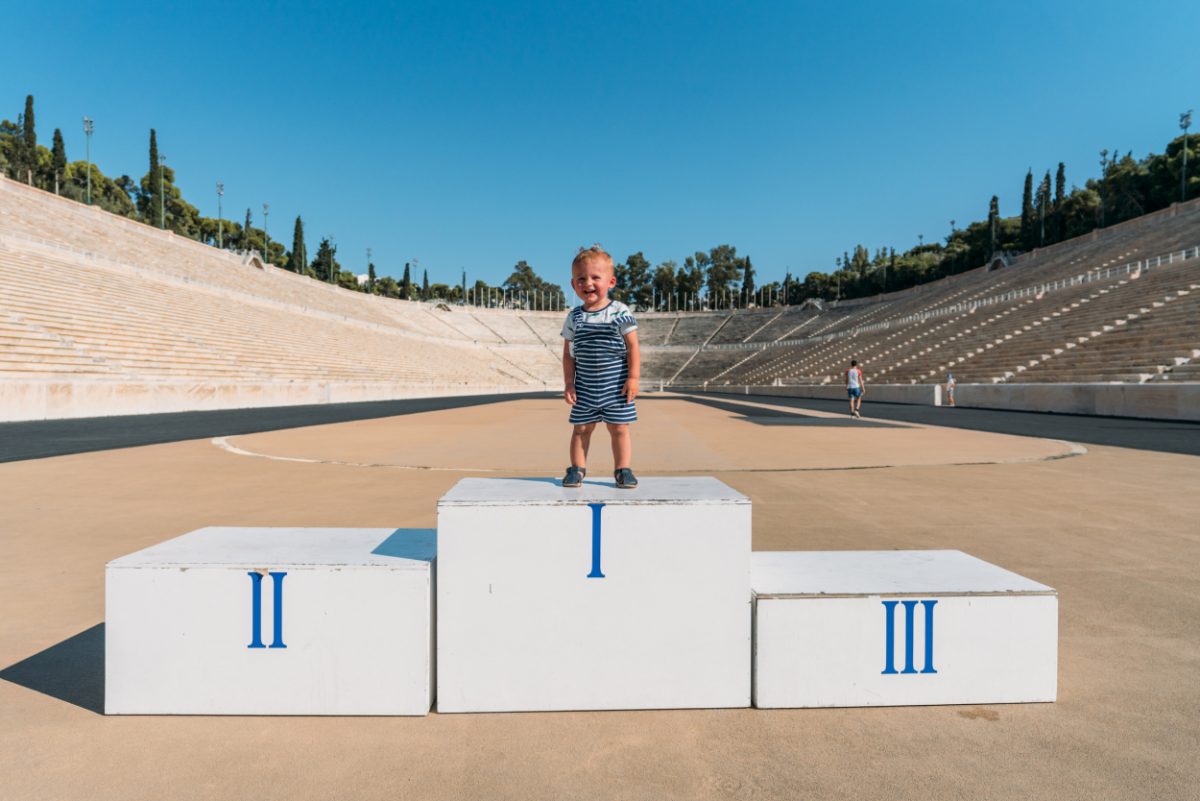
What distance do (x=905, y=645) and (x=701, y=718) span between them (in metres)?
0.91

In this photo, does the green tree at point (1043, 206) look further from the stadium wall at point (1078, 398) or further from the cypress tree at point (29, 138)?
the cypress tree at point (29, 138)

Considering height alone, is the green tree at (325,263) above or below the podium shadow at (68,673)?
above

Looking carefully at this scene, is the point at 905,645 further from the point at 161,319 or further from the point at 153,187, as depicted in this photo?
the point at 153,187

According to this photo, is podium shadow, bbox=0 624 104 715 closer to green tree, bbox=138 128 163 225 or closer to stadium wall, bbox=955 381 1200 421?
stadium wall, bbox=955 381 1200 421

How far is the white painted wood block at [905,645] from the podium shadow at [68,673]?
2754 millimetres

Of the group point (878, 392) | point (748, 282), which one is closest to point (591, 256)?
point (878, 392)

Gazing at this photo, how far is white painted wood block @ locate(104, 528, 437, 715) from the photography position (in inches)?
99.0

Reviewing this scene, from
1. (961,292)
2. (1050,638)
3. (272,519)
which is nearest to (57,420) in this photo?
(272,519)

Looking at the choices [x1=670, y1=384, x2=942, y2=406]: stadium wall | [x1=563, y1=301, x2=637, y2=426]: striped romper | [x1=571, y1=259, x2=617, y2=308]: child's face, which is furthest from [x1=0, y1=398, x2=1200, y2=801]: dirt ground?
[x1=670, y1=384, x2=942, y2=406]: stadium wall

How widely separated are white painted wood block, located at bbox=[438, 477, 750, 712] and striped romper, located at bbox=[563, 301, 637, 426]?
109 centimetres

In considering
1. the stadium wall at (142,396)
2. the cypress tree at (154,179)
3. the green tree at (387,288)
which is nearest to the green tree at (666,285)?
the green tree at (387,288)

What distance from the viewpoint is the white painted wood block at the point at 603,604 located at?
2.54 m

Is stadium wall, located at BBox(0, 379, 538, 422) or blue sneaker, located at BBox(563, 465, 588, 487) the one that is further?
stadium wall, located at BBox(0, 379, 538, 422)

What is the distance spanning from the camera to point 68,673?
2.71 m
